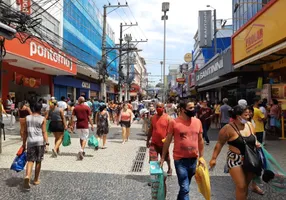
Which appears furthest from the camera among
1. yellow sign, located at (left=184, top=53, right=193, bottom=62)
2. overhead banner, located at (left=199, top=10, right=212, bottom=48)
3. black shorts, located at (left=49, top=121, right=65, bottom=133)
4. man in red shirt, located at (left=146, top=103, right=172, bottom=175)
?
yellow sign, located at (left=184, top=53, right=193, bottom=62)

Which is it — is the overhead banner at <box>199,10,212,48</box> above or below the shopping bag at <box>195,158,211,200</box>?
above

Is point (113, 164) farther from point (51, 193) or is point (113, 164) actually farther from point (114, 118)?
point (114, 118)

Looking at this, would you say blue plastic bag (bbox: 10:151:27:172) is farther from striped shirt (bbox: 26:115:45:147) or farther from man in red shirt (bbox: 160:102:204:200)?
man in red shirt (bbox: 160:102:204:200)

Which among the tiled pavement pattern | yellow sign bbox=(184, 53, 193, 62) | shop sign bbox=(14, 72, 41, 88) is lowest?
the tiled pavement pattern

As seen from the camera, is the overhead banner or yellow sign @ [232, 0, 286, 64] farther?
the overhead banner

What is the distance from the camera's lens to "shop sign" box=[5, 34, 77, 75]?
12438mm

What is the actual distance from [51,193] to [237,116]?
3250mm

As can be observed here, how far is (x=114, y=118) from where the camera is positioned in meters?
20.5

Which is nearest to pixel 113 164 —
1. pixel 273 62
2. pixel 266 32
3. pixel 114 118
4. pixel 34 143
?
pixel 34 143

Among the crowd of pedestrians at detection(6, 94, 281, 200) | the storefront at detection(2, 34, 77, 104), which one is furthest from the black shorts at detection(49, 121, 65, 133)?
the storefront at detection(2, 34, 77, 104)

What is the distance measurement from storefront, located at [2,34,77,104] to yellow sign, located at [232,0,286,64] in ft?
29.3

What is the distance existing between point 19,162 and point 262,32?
8.65 m

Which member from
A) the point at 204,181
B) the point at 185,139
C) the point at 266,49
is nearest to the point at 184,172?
the point at 204,181

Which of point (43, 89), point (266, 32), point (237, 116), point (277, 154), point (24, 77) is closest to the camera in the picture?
point (237, 116)
